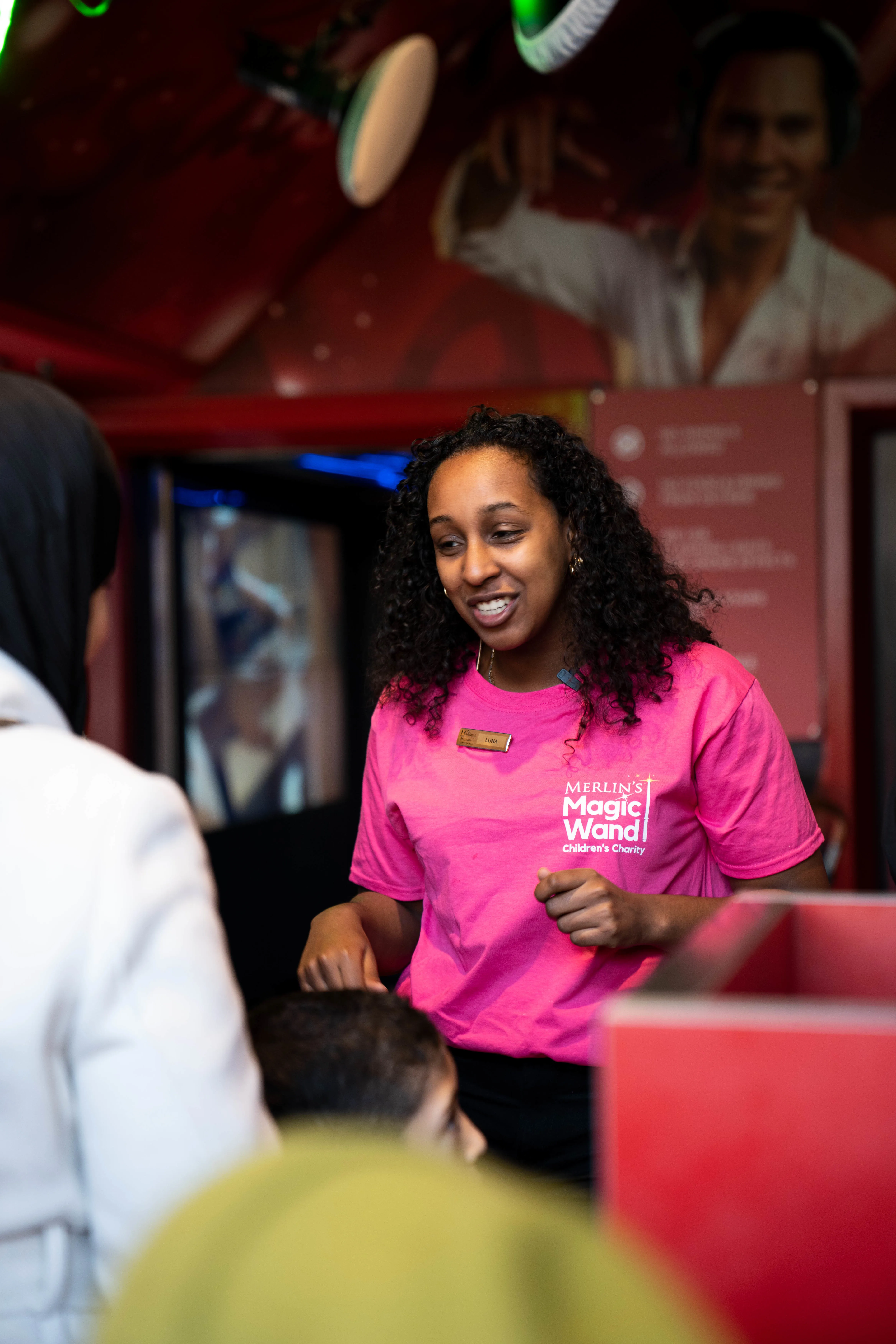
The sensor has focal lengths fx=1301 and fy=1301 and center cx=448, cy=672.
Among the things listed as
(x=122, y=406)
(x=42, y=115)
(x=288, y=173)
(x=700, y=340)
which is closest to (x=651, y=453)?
(x=700, y=340)

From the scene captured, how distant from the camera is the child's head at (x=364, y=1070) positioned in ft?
3.18

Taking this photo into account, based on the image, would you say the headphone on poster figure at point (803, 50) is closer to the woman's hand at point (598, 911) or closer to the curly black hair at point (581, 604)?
the curly black hair at point (581, 604)

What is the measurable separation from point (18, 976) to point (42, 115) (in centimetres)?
268

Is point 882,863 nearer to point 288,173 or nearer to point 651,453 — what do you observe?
point 651,453

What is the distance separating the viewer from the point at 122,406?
4188 mm

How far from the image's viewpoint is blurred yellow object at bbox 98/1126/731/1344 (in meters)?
0.39

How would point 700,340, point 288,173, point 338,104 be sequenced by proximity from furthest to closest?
point 700,340
point 288,173
point 338,104

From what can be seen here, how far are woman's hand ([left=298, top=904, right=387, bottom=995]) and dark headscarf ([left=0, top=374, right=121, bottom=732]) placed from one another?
0.48 m

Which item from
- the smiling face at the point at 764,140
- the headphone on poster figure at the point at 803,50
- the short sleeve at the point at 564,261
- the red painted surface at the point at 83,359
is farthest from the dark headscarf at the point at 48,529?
the headphone on poster figure at the point at 803,50

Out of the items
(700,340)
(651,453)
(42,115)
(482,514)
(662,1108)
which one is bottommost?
(662,1108)

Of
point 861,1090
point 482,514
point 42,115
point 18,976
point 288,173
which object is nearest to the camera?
point 861,1090

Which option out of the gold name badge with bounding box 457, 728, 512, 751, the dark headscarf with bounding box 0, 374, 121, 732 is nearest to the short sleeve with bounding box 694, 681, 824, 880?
the gold name badge with bounding box 457, 728, 512, 751

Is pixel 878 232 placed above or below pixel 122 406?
above

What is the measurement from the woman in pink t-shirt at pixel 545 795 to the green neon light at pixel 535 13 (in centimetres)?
87
